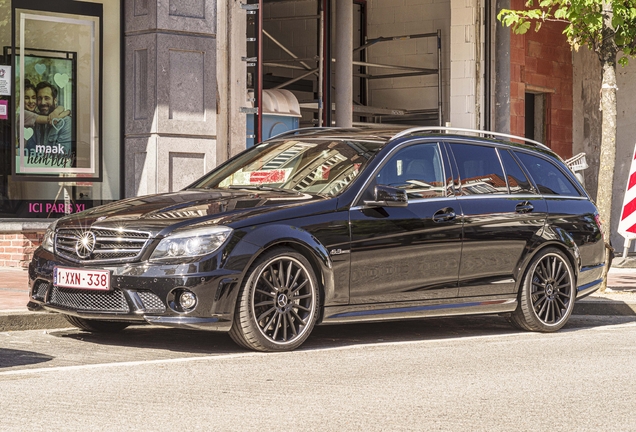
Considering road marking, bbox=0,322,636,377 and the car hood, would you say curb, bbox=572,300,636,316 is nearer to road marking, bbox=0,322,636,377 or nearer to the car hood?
road marking, bbox=0,322,636,377

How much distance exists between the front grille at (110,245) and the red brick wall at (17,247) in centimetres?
511

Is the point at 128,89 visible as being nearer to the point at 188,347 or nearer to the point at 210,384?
the point at 188,347

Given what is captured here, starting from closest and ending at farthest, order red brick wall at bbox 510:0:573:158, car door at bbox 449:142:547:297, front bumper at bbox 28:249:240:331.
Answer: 1. front bumper at bbox 28:249:240:331
2. car door at bbox 449:142:547:297
3. red brick wall at bbox 510:0:573:158

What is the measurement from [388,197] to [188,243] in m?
1.63

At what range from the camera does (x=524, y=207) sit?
942cm

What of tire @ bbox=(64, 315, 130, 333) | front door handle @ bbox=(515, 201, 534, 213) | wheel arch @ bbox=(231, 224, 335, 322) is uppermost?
front door handle @ bbox=(515, 201, 534, 213)

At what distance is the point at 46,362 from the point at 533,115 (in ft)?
52.0

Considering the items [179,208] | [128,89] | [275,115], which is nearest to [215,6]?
[128,89]

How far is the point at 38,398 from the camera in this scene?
5.83 metres

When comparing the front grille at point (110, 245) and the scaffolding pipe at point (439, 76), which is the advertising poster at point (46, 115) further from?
the scaffolding pipe at point (439, 76)

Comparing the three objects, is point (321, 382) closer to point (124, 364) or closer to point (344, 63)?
point (124, 364)

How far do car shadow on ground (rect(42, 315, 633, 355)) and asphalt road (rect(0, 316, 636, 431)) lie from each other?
2 centimetres

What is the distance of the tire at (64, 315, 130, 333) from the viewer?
8.39 m

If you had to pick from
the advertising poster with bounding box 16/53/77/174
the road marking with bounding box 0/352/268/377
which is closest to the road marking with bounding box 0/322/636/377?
the road marking with bounding box 0/352/268/377
